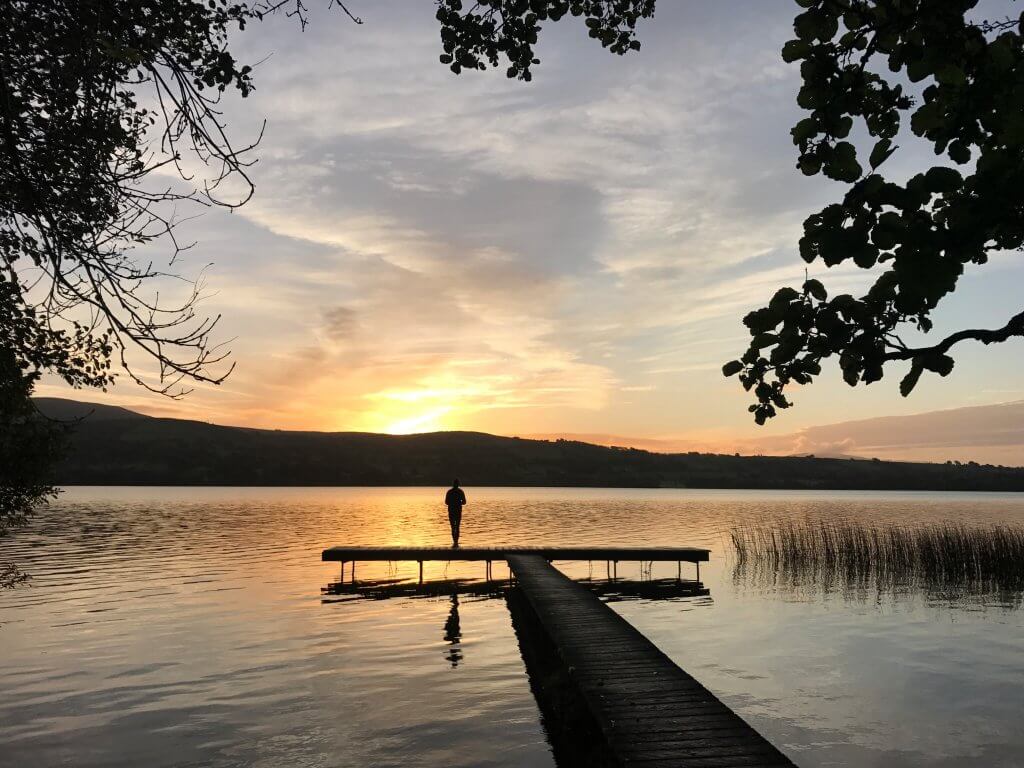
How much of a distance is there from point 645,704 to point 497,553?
751 inches

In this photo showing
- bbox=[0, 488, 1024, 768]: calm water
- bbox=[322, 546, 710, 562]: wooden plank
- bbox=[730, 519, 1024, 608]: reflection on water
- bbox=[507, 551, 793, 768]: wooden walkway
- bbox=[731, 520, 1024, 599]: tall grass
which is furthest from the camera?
bbox=[322, 546, 710, 562]: wooden plank

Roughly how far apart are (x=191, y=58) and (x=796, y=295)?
6.86 metres

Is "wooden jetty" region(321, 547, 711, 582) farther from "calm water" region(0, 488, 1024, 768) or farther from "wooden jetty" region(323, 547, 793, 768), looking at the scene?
"wooden jetty" region(323, 547, 793, 768)

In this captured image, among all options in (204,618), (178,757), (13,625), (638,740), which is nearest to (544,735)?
(638,740)

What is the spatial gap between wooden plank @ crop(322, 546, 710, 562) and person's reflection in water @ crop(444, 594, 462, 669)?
3770mm

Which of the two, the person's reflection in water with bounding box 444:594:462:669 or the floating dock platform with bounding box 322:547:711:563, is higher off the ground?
the floating dock platform with bounding box 322:547:711:563

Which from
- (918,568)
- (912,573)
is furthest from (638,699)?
(918,568)

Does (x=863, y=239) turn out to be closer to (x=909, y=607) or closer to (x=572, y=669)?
(x=572, y=669)

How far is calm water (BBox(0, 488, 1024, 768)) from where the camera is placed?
36.7 ft

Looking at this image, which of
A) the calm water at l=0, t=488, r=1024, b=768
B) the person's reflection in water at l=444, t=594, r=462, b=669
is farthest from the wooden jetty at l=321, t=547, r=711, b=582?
the person's reflection in water at l=444, t=594, r=462, b=669

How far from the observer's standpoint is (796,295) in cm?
379

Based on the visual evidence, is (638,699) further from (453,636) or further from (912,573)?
(912,573)

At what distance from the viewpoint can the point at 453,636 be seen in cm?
1902

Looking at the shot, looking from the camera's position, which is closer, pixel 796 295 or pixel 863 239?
pixel 863 239
